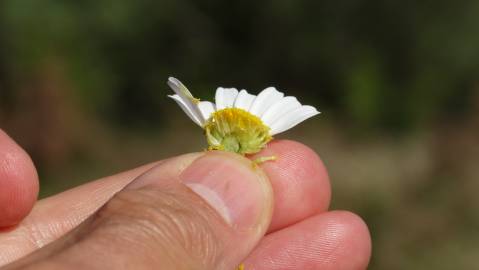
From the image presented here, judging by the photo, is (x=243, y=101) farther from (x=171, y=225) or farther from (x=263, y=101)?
(x=171, y=225)

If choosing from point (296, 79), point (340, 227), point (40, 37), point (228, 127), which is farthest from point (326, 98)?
point (228, 127)

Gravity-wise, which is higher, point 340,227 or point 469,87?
point 340,227

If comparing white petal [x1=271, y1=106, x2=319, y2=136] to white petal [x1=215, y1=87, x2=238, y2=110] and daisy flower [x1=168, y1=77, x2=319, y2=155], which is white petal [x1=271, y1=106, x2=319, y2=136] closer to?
daisy flower [x1=168, y1=77, x2=319, y2=155]

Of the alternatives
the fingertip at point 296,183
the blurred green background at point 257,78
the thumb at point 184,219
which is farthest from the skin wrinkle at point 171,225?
the blurred green background at point 257,78

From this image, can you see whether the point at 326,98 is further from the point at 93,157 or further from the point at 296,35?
the point at 93,157

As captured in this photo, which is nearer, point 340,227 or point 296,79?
point 340,227

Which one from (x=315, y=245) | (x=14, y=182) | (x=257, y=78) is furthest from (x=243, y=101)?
(x=257, y=78)

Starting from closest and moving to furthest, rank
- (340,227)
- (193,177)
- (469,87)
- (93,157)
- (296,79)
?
(193,177), (340,227), (93,157), (469,87), (296,79)

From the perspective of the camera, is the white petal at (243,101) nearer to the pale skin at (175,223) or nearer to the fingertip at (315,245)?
the pale skin at (175,223)
